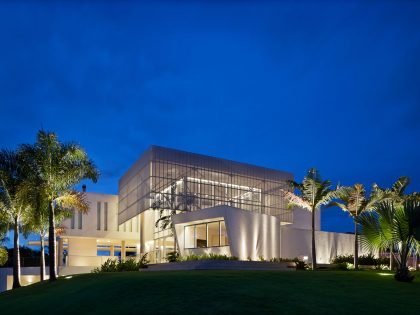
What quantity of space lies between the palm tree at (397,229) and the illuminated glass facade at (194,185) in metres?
23.6

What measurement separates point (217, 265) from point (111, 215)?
29.4 meters

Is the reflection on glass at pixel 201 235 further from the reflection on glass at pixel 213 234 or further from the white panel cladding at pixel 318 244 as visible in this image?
the white panel cladding at pixel 318 244

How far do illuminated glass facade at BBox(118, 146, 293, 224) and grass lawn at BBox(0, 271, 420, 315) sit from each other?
21.2 m

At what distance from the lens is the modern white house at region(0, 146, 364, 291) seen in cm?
3078

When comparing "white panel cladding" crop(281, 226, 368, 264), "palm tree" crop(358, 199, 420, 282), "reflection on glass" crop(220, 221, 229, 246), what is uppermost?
"palm tree" crop(358, 199, 420, 282)

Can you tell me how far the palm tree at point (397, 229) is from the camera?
17.6 meters

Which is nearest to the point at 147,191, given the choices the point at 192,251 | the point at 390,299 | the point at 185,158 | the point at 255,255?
the point at 185,158

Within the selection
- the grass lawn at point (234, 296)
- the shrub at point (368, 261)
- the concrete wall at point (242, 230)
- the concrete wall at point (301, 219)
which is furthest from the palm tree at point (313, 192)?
the concrete wall at point (301, 219)

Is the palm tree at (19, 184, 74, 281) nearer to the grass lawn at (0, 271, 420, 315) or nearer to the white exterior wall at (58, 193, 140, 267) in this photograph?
the grass lawn at (0, 271, 420, 315)

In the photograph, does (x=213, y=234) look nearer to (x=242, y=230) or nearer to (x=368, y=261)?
(x=242, y=230)

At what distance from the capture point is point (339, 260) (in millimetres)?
36906

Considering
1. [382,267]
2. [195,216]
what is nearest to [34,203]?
[195,216]

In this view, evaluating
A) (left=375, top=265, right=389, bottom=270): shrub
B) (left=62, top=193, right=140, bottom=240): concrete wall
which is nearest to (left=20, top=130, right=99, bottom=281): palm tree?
(left=375, top=265, right=389, bottom=270): shrub

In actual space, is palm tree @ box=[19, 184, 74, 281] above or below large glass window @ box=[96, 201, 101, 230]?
above
